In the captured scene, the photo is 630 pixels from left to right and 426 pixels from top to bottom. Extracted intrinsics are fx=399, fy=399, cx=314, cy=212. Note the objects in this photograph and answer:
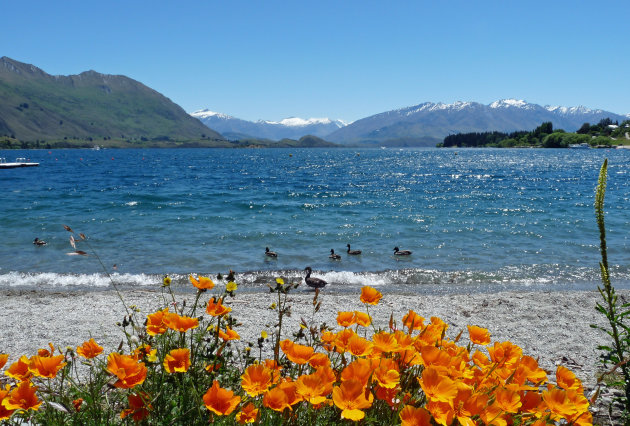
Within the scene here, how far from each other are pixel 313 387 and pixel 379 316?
290 inches

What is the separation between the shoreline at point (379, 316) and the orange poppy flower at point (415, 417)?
538cm

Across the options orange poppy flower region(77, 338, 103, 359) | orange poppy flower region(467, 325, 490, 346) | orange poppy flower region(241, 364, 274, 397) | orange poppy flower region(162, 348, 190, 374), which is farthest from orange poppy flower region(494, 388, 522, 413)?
orange poppy flower region(77, 338, 103, 359)

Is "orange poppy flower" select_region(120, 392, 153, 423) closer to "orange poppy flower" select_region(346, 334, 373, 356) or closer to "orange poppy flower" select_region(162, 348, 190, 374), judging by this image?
"orange poppy flower" select_region(162, 348, 190, 374)

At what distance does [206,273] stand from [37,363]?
11.4m

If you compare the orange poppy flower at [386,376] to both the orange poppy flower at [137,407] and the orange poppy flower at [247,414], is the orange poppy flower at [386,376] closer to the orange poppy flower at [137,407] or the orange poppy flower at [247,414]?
the orange poppy flower at [247,414]

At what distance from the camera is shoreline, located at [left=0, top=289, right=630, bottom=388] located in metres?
7.31

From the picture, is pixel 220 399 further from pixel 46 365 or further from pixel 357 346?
pixel 46 365

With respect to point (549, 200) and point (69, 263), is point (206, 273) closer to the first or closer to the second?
point (69, 263)

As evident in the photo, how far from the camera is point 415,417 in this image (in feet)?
5.90

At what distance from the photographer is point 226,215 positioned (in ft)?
80.1

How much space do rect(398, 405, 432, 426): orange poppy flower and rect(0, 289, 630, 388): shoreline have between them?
538cm

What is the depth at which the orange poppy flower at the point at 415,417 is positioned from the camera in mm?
1768

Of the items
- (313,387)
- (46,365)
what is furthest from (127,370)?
(313,387)

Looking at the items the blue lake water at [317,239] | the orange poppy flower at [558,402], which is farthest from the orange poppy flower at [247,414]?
the blue lake water at [317,239]
